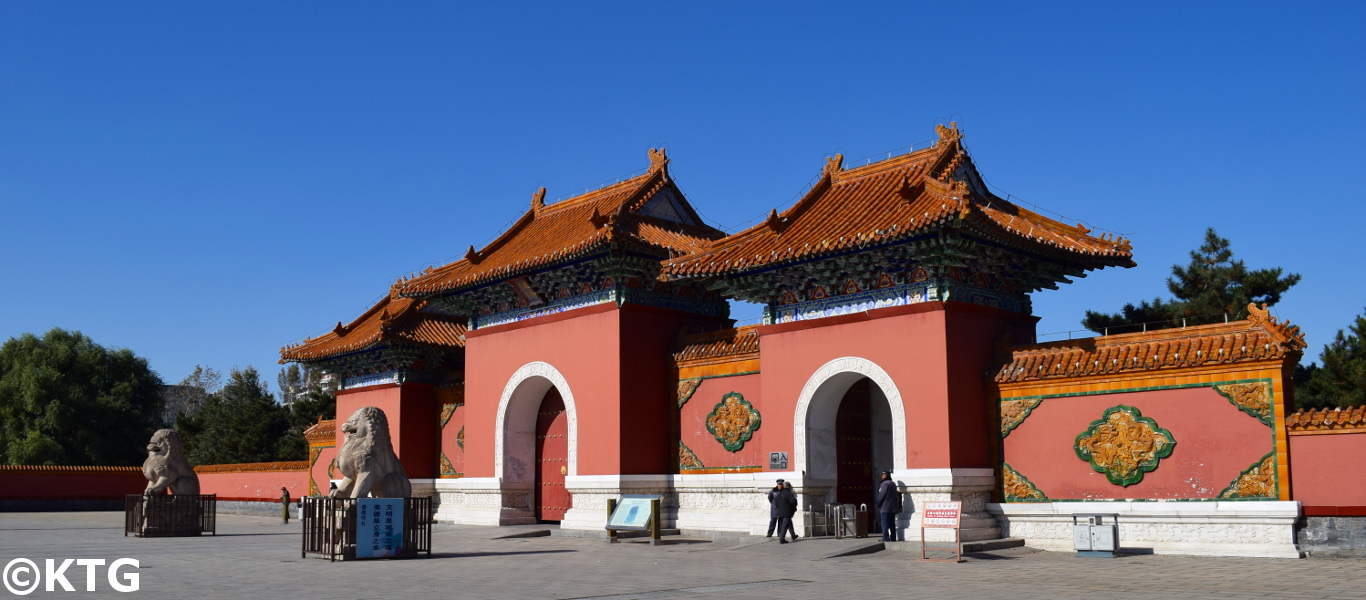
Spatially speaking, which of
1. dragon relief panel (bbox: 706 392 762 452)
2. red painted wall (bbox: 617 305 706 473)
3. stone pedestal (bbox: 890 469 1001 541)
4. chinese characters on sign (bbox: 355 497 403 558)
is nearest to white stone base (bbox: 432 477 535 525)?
red painted wall (bbox: 617 305 706 473)

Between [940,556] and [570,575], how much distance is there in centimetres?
492

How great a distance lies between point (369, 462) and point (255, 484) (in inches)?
762

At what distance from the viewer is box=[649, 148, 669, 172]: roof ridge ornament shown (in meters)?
21.4

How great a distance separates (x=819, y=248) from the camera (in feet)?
53.6

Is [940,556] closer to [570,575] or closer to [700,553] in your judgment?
[700,553]

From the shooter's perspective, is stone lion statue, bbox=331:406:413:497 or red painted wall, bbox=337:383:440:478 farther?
red painted wall, bbox=337:383:440:478

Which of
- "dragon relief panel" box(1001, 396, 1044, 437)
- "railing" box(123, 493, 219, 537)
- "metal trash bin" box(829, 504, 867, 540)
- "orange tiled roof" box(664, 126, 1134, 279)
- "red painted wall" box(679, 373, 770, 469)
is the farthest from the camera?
"railing" box(123, 493, 219, 537)

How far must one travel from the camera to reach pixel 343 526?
13984 millimetres

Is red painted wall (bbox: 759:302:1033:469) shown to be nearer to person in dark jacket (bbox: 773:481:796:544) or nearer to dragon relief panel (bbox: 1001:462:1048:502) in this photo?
dragon relief panel (bbox: 1001:462:1048:502)

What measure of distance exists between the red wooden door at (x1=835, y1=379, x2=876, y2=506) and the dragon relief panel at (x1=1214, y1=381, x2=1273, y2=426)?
5.61 meters

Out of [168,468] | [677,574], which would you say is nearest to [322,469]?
[168,468]

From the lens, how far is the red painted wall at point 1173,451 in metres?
14.0

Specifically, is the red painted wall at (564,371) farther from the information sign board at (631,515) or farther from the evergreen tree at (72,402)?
the evergreen tree at (72,402)

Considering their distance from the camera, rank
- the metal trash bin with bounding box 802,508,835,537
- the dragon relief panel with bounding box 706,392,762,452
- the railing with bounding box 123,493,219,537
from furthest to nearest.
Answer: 1. the railing with bounding box 123,493,219,537
2. the dragon relief panel with bounding box 706,392,762,452
3. the metal trash bin with bounding box 802,508,835,537
